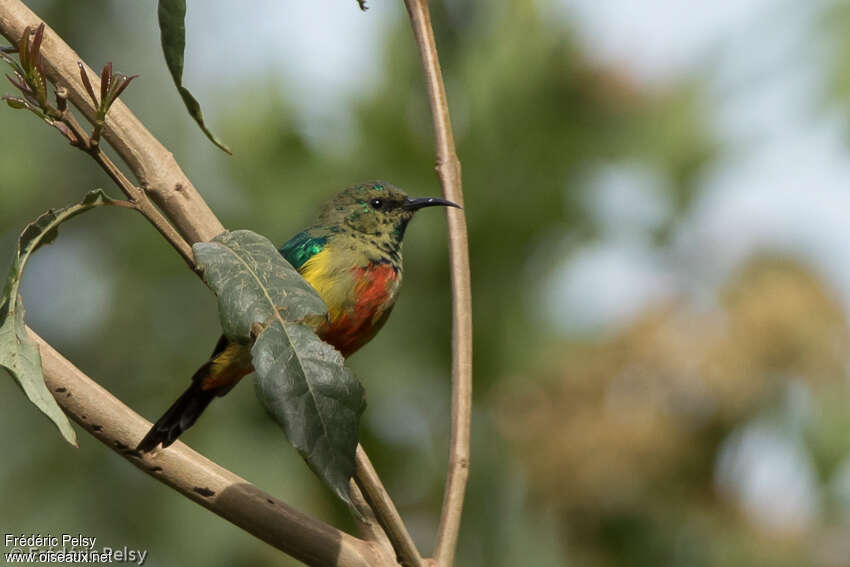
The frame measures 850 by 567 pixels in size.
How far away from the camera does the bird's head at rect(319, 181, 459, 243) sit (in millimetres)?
3561

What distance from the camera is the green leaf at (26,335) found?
4.91 ft

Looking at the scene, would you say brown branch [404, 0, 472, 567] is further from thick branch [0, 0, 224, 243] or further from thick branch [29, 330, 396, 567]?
thick branch [0, 0, 224, 243]

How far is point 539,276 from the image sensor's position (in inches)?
234

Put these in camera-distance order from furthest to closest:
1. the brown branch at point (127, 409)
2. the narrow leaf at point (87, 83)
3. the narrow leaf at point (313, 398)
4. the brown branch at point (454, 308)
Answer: the brown branch at point (454, 308) → the brown branch at point (127, 409) → the narrow leaf at point (87, 83) → the narrow leaf at point (313, 398)

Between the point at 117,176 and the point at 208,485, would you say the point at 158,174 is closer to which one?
the point at 117,176

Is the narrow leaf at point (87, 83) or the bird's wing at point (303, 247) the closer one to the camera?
the narrow leaf at point (87, 83)

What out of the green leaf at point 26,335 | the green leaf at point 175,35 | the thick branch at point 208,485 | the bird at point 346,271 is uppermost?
the green leaf at point 175,35

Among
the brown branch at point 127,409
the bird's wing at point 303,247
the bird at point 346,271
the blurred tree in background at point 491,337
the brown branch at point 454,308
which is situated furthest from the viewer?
the blurred tree in background at point 491,337

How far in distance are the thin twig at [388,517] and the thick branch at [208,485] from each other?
7cm

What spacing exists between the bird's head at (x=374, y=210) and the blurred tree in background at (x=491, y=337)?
1.53m

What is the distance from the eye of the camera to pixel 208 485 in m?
1.73

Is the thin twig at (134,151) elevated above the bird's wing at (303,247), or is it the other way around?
the thin twig at (134,151)

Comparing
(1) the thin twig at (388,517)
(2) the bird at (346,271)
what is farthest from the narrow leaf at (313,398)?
(2) the bird at (346,271)

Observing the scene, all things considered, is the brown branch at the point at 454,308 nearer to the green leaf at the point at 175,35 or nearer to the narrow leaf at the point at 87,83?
the green leaf at the point at 175,35
